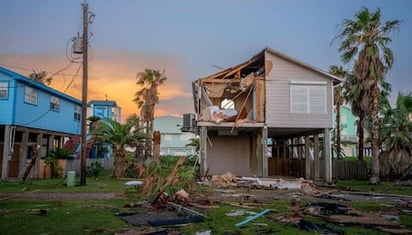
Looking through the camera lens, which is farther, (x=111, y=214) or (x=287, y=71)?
(x=287, y=71)

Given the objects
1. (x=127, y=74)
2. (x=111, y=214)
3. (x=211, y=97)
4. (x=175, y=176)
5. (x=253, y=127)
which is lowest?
(x=111, y=214)

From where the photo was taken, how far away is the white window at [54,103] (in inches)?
1025

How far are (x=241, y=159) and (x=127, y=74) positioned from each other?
33.7 feet

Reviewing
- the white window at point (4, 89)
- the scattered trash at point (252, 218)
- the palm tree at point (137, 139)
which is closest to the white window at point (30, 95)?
the white window at point (4, 89)

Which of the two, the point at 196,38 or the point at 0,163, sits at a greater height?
the point at 196,38

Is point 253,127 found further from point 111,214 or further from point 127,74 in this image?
point 111,214

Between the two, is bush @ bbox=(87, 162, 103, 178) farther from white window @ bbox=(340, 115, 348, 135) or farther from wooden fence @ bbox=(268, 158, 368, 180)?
white window @ bbox=(340, 115, 348, 135)

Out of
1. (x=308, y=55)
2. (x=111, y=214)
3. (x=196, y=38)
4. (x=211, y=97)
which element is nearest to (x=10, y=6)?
(x=196, y=38)

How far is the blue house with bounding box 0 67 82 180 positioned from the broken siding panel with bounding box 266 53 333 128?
1363 cm

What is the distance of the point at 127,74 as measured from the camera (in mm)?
26828

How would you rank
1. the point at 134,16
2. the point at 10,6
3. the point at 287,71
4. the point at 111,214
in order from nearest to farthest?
the point at 111,214
the point at 10,6
the point at 134,16
the point at 287,71

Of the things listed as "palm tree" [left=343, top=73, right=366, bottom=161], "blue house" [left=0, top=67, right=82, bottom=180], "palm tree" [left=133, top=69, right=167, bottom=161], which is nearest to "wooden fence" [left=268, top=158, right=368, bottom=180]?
"palm tree" [left=343, top=73, right=366, bottom=161]

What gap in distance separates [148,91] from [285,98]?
2171 cm

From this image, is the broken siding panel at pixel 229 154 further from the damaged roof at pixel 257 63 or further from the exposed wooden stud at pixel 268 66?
the exposed wooden stud at pixel 268 66
